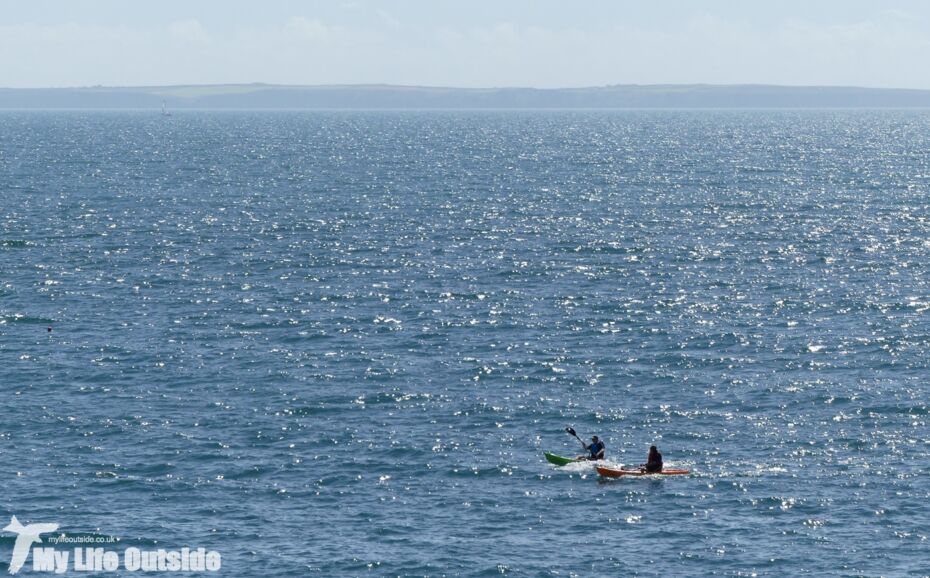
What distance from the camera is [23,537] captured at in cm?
5238

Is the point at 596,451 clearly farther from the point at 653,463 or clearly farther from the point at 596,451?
the point at 653,463

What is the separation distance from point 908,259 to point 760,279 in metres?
17.7

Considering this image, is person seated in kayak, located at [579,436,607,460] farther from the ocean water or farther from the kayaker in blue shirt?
the ocean water

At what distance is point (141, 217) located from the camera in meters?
141

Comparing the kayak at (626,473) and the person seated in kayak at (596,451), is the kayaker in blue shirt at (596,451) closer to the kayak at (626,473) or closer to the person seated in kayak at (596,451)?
the person seated in kayak at (596,451)

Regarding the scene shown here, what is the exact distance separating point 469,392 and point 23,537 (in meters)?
28.7

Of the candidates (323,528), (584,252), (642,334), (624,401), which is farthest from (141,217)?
(323,528)

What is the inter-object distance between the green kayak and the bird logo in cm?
2278

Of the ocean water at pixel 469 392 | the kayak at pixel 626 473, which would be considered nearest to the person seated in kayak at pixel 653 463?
the kayak at pixel 626 473

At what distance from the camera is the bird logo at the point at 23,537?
166 feet

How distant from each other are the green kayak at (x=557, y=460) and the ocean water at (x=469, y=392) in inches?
43.7

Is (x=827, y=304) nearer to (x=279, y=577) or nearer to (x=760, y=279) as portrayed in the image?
(x=760, y=279)

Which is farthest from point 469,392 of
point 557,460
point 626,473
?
point 626,473

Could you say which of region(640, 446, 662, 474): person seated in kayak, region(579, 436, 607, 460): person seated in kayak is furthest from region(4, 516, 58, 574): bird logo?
region(640, 446, 662, 474): person seated in kayak
